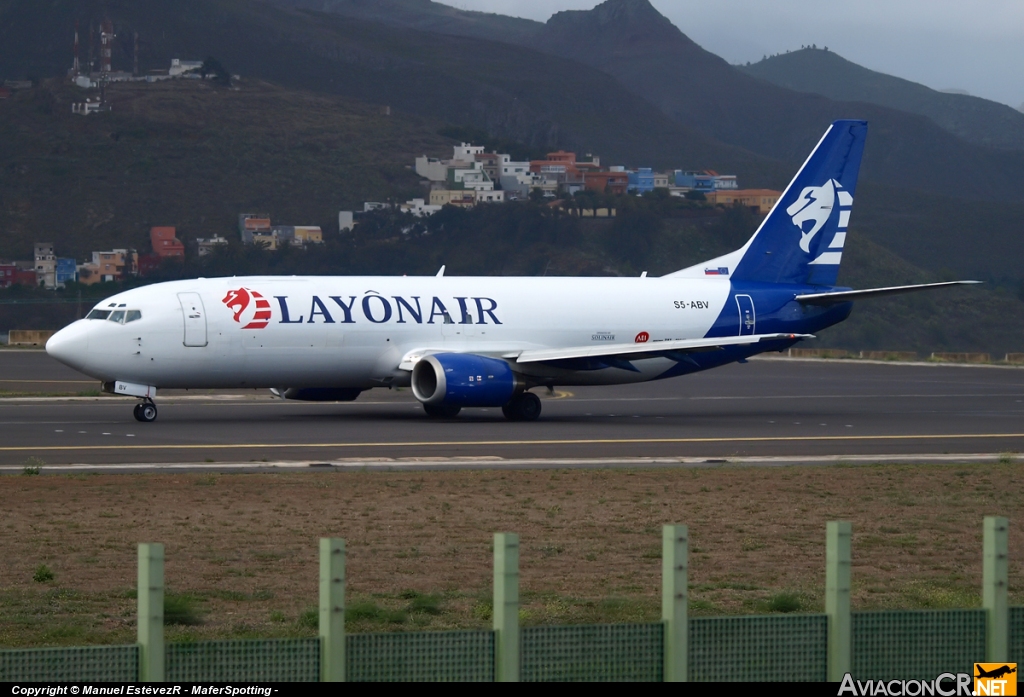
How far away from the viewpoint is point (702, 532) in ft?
63.3

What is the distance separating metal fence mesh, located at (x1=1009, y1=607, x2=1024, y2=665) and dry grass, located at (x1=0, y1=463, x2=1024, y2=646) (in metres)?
4.52

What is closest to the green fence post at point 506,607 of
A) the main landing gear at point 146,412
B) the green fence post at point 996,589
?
the green fence post at point 996,589

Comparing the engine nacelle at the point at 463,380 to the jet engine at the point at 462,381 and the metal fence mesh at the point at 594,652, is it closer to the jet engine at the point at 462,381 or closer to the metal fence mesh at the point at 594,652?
the jet engine at the point at 462,381

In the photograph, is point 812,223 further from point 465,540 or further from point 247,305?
point 465,540

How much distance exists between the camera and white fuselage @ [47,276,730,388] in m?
35.9

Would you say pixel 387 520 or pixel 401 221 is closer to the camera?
pixel 387 520

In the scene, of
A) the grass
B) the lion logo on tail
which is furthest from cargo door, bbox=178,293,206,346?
the grass

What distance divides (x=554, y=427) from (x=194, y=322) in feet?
29.9

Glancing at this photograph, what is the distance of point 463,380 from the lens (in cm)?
3731

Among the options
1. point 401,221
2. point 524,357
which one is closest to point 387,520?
point 524,357

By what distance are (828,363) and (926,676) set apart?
2719 inches

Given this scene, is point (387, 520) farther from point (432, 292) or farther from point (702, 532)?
point (432, 292)

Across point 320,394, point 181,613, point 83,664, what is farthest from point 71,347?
point 83,664

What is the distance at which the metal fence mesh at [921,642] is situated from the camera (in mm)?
9500
